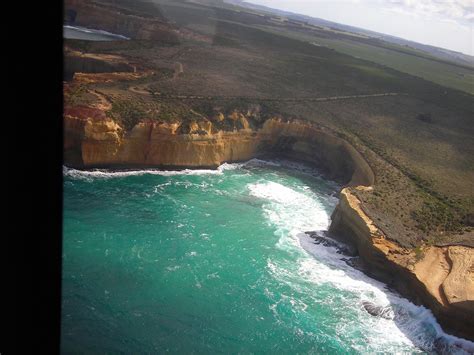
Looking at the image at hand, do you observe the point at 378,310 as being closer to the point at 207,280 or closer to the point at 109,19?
the point at 207,280

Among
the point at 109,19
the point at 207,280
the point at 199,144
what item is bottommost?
the point at 207,280

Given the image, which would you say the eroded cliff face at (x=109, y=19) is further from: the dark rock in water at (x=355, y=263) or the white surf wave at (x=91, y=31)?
the dark rock in water at (x=355, y=263)

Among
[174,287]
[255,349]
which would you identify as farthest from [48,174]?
[174,287]

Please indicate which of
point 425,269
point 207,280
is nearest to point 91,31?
point 207,280

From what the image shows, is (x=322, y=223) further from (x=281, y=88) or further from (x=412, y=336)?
(x=281, y=88)

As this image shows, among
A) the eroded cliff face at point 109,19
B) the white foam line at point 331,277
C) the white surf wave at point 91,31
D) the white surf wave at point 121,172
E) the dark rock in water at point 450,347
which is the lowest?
the white surf wave at point 121,172

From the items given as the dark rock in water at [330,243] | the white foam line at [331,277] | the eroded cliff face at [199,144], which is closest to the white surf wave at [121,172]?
the eroded cliff face at [199,144]
